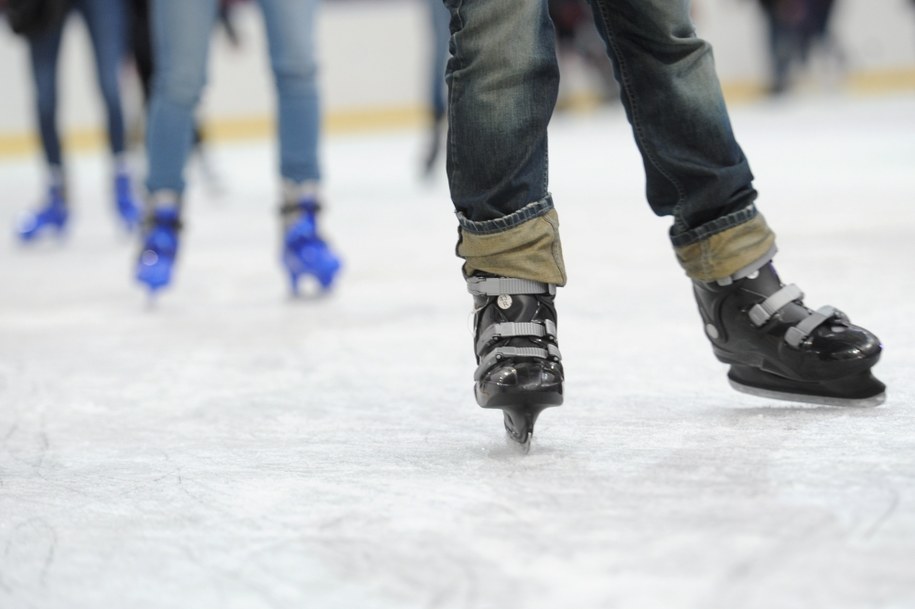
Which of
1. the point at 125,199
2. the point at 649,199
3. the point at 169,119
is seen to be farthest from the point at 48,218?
the point at 649,199

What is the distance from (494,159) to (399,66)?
10138 mm

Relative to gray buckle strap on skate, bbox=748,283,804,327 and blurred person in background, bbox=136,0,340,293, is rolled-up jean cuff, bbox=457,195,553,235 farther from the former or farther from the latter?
blurred person in background, bbox=136,0,340,293

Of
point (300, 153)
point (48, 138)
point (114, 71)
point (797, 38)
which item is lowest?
point (797, 38)

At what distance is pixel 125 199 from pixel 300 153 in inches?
63.0

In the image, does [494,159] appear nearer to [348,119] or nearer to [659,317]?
[659,317]

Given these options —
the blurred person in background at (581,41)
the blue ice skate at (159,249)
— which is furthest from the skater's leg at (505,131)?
the blurred person in background at (581,41)

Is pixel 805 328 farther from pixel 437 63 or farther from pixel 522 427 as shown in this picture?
pixel 437 63

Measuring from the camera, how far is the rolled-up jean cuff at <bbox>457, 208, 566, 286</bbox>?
1188 millimetres

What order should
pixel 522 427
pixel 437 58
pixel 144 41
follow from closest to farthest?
pixel 522 427 < pixel 144 41 < pixel 437 58

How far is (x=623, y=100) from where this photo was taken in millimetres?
1304

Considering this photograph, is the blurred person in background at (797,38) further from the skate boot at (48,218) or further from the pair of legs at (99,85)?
the skate boot at (48,218)

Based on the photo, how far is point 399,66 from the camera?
1113cm

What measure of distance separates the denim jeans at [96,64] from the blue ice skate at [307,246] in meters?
1.54

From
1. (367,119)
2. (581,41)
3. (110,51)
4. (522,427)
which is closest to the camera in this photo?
(522,427)
